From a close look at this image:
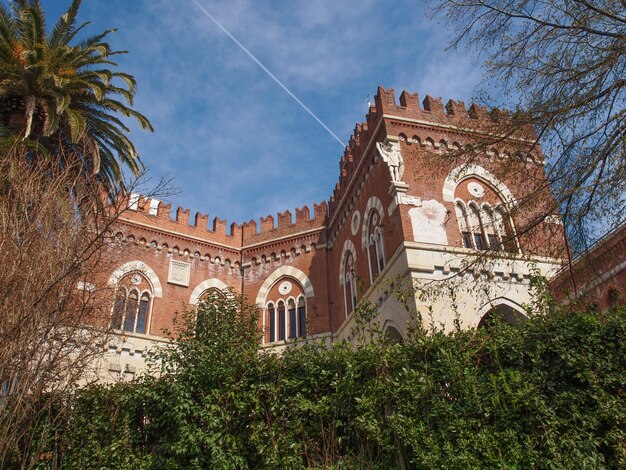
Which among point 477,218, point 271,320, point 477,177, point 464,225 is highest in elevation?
point 477,177

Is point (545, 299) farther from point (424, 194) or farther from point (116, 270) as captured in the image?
point (116, 270)

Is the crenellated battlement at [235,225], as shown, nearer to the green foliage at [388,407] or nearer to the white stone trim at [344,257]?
the white stone trim at [344,257]

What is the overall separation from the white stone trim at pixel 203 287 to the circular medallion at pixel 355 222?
20.3 feet

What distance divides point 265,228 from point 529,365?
16.4 meters

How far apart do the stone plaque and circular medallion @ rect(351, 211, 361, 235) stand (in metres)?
7.28

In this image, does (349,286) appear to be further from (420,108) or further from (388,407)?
(388,407)

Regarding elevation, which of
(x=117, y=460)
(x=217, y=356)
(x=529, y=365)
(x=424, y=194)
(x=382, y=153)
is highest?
(x=382, y=153)

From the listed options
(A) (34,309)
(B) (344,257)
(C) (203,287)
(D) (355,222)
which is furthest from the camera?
(C) (203,287)

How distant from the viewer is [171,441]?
24.5ft

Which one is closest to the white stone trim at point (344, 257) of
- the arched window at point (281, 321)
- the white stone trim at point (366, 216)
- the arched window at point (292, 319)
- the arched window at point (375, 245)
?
the white stone trim at point (366, 216)

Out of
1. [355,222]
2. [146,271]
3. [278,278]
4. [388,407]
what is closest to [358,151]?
[355,222]

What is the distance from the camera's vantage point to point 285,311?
2045cm

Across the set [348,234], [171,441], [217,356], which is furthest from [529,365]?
[348,234]

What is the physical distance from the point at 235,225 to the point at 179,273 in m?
3.62
